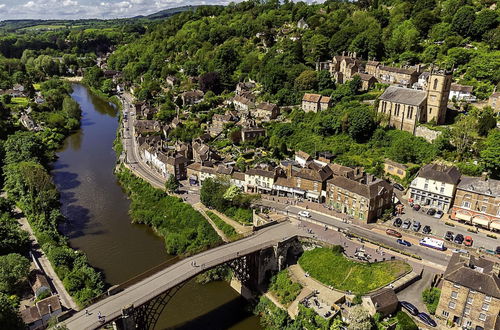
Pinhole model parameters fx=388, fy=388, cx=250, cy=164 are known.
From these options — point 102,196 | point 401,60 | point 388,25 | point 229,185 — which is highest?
point 388,25

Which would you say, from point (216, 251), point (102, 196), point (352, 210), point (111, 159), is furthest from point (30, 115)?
point (352, 210)

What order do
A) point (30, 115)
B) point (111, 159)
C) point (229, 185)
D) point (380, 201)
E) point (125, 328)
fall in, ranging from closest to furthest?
1. point (125, 328)
2. point (380, 201)
3. point (229, 185)
4. point (111, 159)
5. point (30, 115)

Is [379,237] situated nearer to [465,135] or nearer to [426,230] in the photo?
[426,230]

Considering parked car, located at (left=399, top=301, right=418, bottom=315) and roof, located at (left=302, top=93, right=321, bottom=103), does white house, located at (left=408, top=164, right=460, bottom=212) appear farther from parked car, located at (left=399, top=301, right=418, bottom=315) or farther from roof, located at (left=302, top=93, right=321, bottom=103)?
roof, located at (left=302, top=93, right=321, bottom=103)

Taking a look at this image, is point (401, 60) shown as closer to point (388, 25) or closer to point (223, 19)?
point (388, 25)

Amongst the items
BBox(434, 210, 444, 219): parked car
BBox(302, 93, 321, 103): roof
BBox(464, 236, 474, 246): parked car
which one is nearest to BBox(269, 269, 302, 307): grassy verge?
BBox(464, 236, 474, 246): parked car

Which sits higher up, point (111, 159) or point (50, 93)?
point (50, 93)
